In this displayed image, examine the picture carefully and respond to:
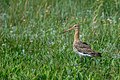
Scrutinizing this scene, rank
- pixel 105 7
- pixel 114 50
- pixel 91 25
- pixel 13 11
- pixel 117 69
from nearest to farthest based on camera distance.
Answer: pixel 117 69
pixel 114 50
pixel 91 25
pixel 13 11
pixel 105 7

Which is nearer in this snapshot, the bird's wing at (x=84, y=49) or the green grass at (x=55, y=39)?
the green grass at (x=55, y=39)

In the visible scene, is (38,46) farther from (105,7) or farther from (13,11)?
(105,7)

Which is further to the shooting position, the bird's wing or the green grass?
the bird's wing

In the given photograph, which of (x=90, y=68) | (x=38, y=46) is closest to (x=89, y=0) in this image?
(x=38, y=46)

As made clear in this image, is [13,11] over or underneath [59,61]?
over

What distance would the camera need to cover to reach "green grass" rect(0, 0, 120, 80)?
22.5 feet

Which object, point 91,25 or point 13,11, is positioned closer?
point 91,25

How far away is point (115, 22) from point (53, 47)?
67.8 inches

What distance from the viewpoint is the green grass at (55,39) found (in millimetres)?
6848

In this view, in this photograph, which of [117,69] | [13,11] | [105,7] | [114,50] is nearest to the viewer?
[117,69]

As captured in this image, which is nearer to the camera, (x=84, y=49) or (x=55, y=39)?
(x=84, y=49)

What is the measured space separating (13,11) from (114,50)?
8.03 feet

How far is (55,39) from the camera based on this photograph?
8.30 metres

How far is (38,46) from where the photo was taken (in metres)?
7.96
